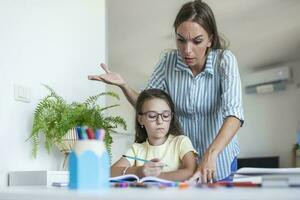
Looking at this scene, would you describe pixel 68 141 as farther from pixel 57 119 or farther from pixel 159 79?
pixel 159 79

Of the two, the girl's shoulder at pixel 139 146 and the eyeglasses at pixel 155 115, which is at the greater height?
the eyeglasses at pixel 155 115

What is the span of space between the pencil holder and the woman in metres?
0.69

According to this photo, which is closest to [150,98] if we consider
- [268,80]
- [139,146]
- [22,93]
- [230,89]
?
[139,146]

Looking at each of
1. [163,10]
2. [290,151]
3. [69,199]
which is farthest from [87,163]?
[290,151]

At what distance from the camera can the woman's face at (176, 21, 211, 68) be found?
1448 millimetres

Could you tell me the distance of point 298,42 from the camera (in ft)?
15.6

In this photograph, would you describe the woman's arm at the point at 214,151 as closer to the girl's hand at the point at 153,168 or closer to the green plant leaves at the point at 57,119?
the girl's hand at the point at 153,168

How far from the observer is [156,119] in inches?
56.4

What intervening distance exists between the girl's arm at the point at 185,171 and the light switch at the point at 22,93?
32.4 inches

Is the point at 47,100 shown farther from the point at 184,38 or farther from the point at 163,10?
the point at 163,10

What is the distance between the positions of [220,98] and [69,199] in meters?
0.98

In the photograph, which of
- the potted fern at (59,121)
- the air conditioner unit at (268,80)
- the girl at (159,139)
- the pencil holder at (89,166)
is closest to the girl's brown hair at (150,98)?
the girl at (159,139)

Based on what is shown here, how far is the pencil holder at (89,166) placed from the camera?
0.73 metres

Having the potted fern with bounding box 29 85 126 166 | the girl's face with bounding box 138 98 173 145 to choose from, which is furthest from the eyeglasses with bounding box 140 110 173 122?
the potted fern with bounding box 29 85 126 166
